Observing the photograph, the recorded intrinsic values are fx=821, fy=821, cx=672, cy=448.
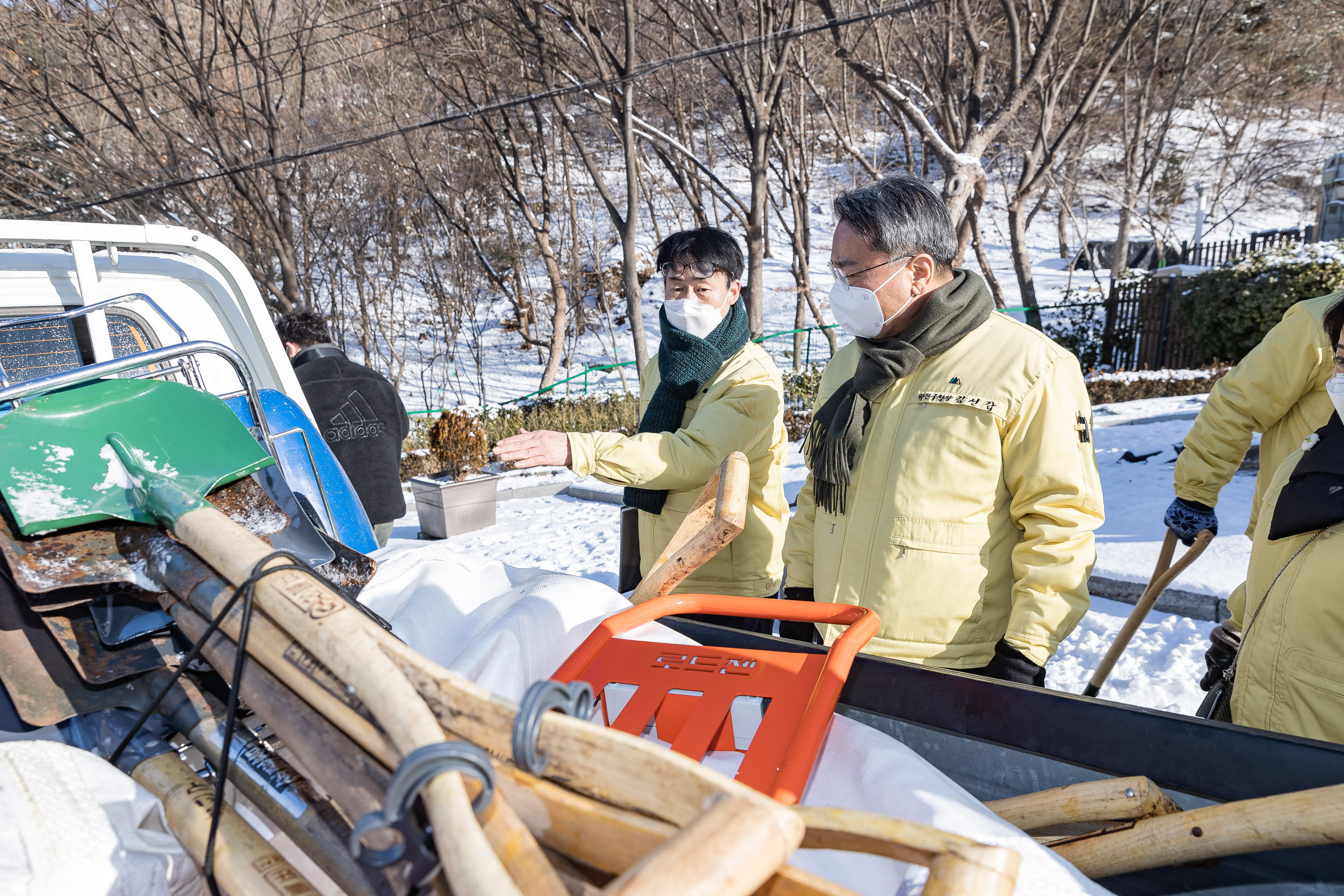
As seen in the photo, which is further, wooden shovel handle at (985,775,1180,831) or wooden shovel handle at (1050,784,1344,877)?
wooden shovel handle at (985,775,1180,831)

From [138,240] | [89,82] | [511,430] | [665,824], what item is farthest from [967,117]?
[89,82]

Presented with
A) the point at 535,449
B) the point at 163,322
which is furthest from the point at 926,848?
the point at 163,322

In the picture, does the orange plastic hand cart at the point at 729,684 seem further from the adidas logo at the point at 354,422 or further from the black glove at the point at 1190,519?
the adidas logo at the point at 354,422

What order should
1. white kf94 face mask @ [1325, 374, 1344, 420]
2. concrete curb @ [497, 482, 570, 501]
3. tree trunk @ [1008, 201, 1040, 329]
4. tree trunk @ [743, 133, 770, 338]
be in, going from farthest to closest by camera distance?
tree trunk @ [1008, 201, 1040, 329] < tree trunk @ [743, 133, 770, 338] < concrete curb @ [497, 482, 570, 501] < white kf94 face mask @ [1325, 374, 1344, 420]

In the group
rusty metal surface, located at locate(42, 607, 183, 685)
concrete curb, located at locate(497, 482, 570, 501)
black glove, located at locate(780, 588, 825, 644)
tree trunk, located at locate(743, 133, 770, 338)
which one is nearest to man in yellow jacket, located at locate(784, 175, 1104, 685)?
black glove, located at locate(780, 588, 825, 644)

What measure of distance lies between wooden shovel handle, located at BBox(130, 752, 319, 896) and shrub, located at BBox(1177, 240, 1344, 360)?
36.7ft

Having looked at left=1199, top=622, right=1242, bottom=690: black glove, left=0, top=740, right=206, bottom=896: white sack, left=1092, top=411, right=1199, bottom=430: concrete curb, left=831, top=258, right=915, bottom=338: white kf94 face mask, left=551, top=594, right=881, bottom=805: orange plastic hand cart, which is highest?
left=831, top=258, right=915, bottom=338: white kf94 face mask

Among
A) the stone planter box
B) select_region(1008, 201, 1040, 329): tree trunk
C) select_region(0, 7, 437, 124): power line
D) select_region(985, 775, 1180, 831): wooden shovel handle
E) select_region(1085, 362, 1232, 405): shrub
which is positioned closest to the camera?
select_region(985, 775, 1180, 831): wooden shovel handle

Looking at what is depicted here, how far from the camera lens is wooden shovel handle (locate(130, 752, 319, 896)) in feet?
3.03

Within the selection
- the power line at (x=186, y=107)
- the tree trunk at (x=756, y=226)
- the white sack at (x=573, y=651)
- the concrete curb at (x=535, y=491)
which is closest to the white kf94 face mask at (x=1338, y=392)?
the white sack at (x=573, y=651)

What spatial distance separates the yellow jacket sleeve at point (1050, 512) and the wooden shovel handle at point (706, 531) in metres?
0.66

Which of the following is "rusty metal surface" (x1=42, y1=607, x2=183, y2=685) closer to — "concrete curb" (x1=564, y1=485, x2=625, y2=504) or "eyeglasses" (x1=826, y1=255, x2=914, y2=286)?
"eyeglasses" (x1=826, y1=255, x2=914, y2=286)

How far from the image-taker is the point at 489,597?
6.03ft

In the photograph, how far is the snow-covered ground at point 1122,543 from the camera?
3.54m
